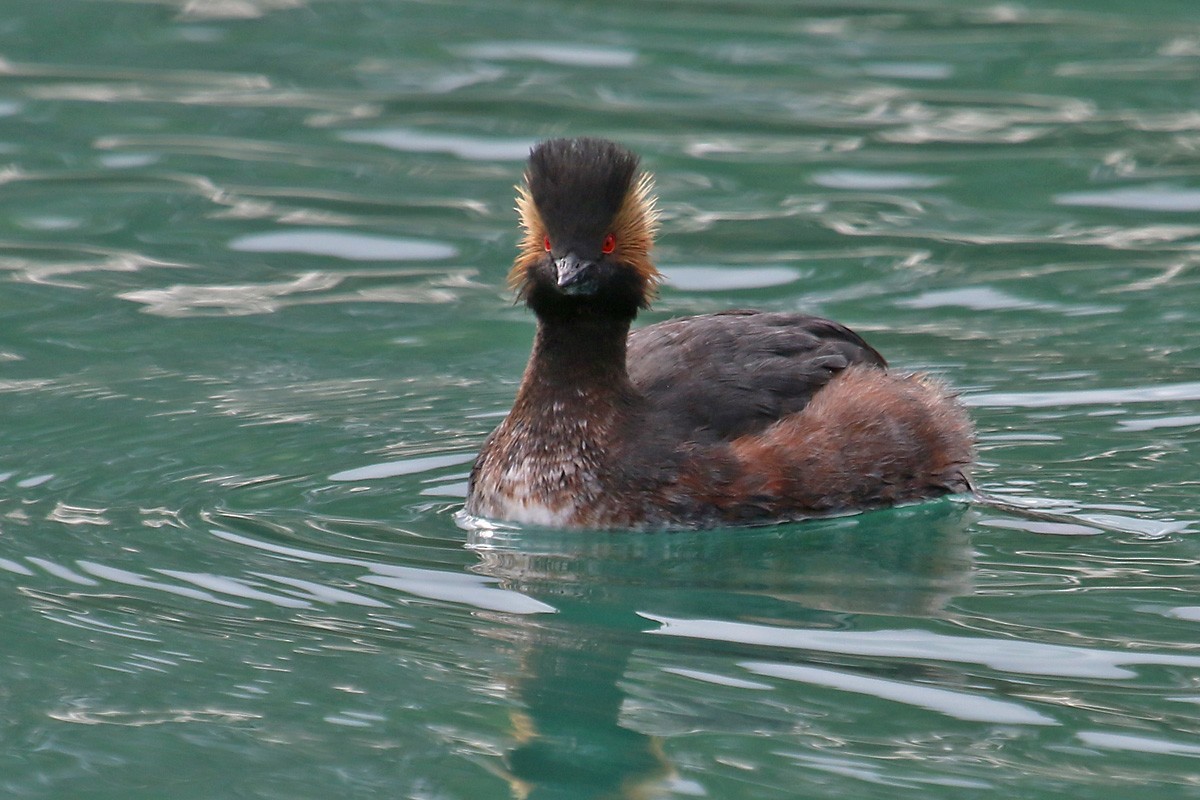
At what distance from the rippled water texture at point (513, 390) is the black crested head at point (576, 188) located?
123 cm

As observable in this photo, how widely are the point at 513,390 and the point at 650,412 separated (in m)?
1.71

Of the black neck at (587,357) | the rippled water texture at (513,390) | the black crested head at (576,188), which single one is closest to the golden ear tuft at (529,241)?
the black crested head at (576,188)

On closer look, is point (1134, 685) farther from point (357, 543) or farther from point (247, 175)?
point (247, 175)

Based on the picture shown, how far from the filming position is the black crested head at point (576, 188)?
8.18 metres

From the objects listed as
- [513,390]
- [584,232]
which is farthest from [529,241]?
[513,390]

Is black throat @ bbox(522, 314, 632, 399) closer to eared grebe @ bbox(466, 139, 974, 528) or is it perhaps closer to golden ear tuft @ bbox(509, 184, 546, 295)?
eared grebe @ bbox(466, 139, 974, 528)

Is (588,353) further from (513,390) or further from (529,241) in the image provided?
(513,390)

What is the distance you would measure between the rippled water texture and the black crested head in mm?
1226

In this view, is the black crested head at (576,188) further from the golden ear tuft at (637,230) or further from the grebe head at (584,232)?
the golden ear tuft at (637,230)

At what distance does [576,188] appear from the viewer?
8172 mm

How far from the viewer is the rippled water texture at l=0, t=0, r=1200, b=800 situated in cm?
622

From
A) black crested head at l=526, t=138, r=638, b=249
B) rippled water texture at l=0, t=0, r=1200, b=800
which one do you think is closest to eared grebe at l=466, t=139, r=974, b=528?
black crested head at l=526, t=138, r=638, b=249

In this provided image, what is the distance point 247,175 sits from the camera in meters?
13.7

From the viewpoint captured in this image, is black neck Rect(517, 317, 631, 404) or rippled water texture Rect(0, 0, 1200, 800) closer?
rippled water texture Rect(0, 0, 1200, 800)
